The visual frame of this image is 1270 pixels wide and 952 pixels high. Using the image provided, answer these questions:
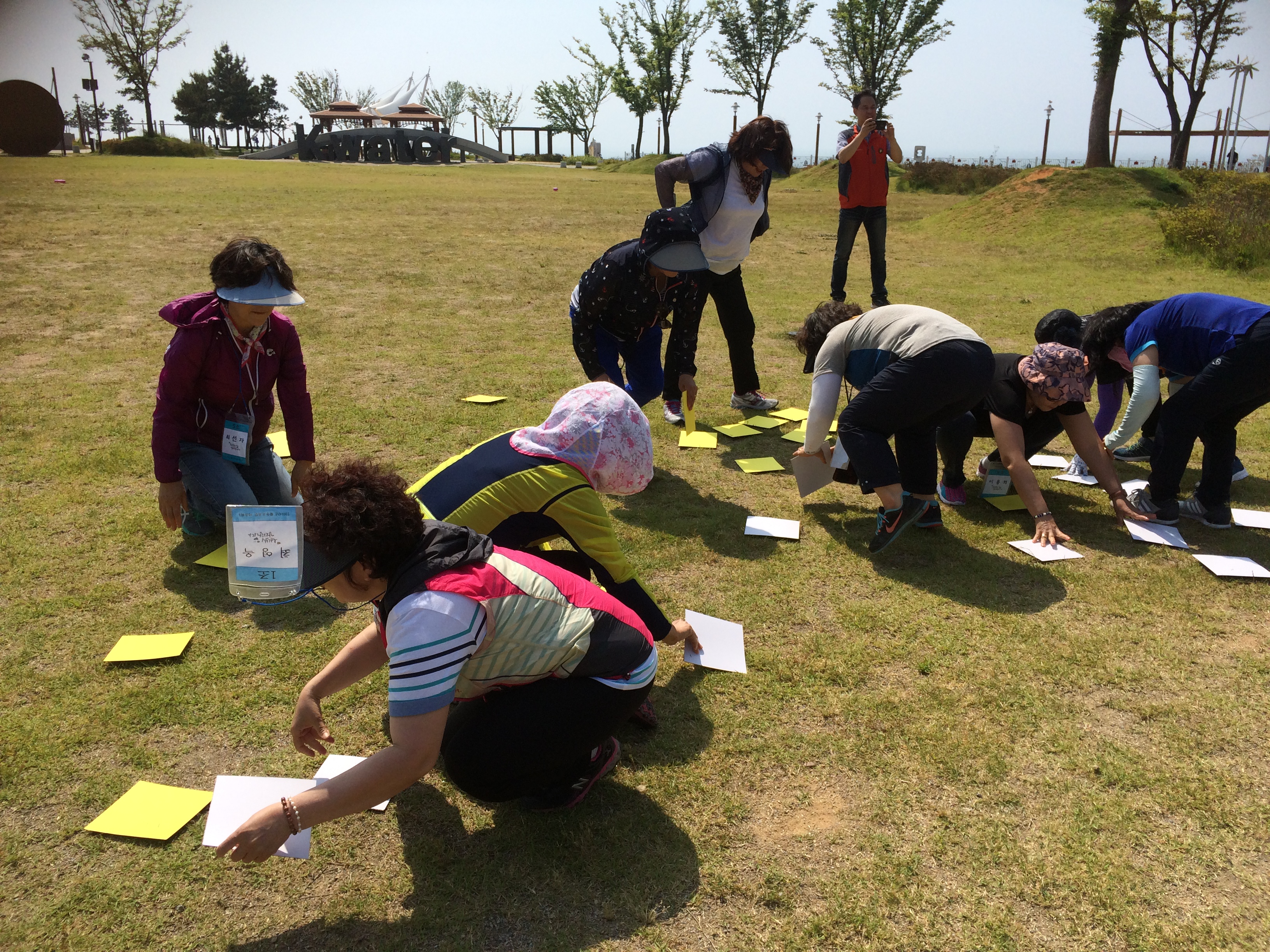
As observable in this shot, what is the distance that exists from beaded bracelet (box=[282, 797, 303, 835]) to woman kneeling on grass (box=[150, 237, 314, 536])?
2328mm

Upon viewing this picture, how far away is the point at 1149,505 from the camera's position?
181 inches

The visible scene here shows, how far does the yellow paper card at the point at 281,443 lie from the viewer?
5.25 meters

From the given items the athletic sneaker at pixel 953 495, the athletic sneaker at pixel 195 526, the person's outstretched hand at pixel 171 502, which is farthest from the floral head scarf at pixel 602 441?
the athletic sneaker at pixel 953 495

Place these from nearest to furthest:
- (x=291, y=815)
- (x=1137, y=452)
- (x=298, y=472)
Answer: (x=291, y=815) → (x=298, y=472) → (x=1137, y=452)

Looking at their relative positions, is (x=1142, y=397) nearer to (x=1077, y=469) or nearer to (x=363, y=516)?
(x=1077, y=469)

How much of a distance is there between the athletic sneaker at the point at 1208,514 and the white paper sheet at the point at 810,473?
194 cm

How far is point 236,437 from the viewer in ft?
13.5

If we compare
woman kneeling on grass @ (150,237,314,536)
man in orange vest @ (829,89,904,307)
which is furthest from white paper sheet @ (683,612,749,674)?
man in orange vest @ (829,89,904,307)

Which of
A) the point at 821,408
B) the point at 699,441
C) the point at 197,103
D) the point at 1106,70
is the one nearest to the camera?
the point at 821,408

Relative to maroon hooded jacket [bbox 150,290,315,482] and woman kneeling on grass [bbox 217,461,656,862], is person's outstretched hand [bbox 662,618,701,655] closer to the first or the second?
woman kneeling on grass [bbox 217,461,656,862]

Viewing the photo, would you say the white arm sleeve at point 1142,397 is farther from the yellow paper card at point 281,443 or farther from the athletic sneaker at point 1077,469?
the yellow paper card at point 281,443

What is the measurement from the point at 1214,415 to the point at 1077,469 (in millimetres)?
958

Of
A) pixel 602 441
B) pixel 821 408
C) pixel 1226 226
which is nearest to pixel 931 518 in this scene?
pixel 821 408

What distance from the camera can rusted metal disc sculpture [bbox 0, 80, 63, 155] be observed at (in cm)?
854
